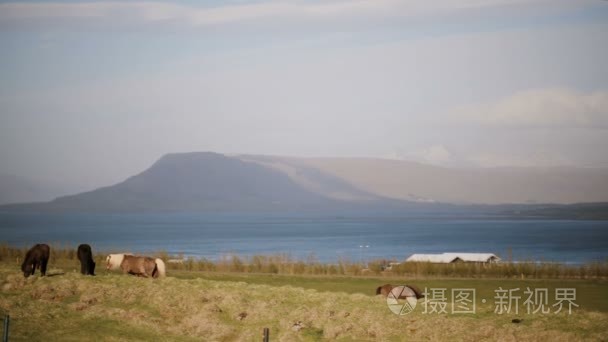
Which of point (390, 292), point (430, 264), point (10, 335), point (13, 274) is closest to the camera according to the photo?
point (10, 335)

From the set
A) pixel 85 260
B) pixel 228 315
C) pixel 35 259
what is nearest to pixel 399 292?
pixel 228 315

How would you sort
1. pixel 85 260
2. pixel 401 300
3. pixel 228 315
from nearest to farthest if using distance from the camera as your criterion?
pixel 228 315
pixel 401 300
pixel 85 260

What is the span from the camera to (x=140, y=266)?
88.9 ft

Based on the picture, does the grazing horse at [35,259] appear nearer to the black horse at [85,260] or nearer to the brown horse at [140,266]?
the black horse at [85,260]

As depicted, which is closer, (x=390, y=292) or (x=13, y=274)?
(x=390, y=292)

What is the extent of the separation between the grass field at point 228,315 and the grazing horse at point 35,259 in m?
→ 0.34

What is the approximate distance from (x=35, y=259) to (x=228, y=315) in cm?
727

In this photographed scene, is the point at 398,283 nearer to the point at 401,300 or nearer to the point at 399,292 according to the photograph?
the point at 399,292

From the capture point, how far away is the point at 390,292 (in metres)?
24.2

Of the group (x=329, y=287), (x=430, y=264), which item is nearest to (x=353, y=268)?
(x=430, y=264)

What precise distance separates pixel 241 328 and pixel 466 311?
5443mm

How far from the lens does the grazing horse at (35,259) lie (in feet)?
84.5

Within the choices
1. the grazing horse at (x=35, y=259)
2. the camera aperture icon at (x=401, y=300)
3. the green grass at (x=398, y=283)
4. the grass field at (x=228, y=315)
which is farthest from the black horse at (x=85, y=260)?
the camera aperture icon at (x=401, y=300)

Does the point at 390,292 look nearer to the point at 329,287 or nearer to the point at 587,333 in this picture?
the point at 329,287
